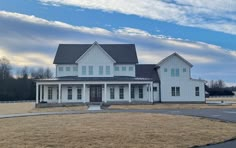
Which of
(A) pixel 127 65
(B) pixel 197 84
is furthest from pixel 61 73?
(B) pixel 197 84

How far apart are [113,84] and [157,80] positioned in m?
7.19

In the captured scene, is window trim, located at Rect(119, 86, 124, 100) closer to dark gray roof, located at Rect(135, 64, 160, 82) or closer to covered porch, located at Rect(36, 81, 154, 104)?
covered porch, located at Rect(36, 81, 154, 104)

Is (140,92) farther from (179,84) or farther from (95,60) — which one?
(95,60)

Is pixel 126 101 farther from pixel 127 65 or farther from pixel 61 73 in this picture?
pixel 61 73

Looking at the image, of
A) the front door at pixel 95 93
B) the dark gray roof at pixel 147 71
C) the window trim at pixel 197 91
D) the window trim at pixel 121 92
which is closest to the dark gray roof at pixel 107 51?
the dark gray roof at pixel 147 71

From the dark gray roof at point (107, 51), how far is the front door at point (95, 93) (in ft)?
15.0

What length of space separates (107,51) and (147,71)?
23.3ft

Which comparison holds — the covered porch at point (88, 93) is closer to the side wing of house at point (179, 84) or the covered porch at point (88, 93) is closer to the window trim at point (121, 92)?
the window trim at point (121, 92)

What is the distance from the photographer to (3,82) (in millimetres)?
89938

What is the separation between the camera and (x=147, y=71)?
5428 centimetres

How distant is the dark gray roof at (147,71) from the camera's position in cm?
5266

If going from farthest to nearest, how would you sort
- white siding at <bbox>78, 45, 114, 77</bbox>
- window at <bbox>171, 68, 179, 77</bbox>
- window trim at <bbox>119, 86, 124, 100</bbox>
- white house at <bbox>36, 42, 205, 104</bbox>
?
window at <bbox>171, 68, 179, 77</bbox>, window trim at <bbox>119, 86, 124, 100</bbox>, white siding at <bbox>78, 45, 114, 77</bbox>, white house at <bbox>36, 42, 205, 104</bbox>

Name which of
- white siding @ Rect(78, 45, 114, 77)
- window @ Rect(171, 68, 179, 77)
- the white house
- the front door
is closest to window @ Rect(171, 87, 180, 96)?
the white house

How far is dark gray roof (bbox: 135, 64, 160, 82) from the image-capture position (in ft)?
173
